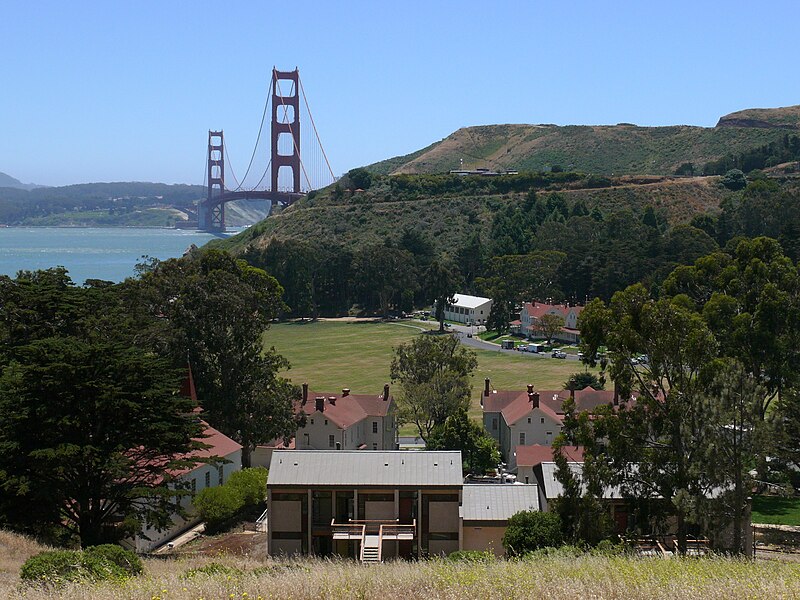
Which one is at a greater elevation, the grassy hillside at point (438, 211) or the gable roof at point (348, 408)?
the grassy hillside at point (438, 211)

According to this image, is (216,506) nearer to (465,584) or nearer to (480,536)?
(480,536)

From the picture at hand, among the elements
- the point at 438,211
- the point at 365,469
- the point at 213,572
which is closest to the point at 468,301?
the point at 438,211

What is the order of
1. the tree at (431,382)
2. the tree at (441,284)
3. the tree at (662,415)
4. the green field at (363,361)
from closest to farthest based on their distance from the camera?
1. the tree at (662,415)
2. the tree at (431,382)
3. the green field at (363,361)
4. the tree at (441,284)

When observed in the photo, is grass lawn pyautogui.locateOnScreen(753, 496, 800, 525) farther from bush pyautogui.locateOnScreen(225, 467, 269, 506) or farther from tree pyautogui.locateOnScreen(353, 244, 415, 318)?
tree pyautogui.locateOnScreen(353, 244, 415, 318)

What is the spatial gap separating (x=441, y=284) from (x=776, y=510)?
179 ft

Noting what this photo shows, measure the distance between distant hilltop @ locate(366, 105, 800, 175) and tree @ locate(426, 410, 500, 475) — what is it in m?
95.7

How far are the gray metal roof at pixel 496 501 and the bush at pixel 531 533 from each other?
6.61 feet

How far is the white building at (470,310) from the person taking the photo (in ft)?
271

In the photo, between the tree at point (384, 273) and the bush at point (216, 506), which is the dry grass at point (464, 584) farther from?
the tree at point (384, 273)

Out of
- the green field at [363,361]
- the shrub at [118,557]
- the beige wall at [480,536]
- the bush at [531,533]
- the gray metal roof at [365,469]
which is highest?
the shrub at [118,557]

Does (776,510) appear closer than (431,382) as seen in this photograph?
Yes

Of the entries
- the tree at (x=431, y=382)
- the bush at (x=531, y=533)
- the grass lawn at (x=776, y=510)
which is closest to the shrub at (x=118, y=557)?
the bush at (x=531, y=533)

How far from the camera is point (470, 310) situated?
3263 inches

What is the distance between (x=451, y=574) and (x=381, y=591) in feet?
3.50
